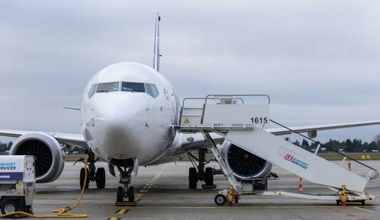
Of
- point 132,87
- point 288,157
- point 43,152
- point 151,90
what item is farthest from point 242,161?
point 43,152

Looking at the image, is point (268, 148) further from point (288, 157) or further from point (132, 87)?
point (132, 87)

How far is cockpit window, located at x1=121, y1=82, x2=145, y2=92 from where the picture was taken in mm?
14344

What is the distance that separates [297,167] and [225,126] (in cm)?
218

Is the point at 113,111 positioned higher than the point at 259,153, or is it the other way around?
the point at 113,111

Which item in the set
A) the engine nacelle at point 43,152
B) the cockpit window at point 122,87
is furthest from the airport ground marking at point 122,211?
the engine nacelle at point 43,152

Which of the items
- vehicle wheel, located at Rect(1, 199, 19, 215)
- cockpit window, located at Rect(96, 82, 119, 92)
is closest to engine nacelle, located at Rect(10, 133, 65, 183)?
cockpit window, located at Rect(96, 82, 119, 92)

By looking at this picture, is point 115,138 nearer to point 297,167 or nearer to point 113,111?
point 113,111

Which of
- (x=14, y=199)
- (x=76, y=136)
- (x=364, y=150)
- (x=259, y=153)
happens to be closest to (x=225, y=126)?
(x=259, y=153)

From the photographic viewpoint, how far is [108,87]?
14477 millimetres

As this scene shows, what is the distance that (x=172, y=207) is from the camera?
47.9ft

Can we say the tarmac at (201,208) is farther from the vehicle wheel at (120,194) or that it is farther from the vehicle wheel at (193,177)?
the vehicle wheel at (193,177)

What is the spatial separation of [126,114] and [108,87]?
1726mm

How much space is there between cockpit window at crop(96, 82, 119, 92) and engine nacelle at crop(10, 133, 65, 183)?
16.7ft

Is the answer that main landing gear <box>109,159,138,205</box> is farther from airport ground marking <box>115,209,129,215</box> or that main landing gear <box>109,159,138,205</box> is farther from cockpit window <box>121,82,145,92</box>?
cockpit window <box>121,82,145,92</box>
